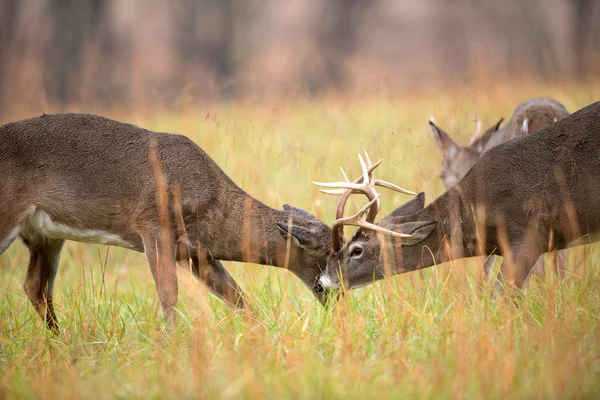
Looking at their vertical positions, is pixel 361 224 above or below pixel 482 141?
below

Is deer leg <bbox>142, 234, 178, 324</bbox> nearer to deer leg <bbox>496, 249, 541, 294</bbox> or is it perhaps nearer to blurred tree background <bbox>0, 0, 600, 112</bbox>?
deer leg <bbox>496, 249, 541, 294</bbox>

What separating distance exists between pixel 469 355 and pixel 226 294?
8.69ft

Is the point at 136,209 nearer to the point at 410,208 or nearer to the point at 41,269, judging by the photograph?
the point at 41,269

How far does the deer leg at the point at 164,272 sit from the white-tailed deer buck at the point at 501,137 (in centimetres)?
256

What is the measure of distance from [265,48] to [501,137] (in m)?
25.5

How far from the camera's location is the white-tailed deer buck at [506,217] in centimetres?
627

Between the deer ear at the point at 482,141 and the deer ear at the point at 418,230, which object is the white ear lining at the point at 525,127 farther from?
the deer ear at the point at 418,230

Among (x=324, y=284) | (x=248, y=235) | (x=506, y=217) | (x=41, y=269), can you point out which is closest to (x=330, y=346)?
(x=324, y=284)

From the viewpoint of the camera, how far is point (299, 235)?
6.57 meters

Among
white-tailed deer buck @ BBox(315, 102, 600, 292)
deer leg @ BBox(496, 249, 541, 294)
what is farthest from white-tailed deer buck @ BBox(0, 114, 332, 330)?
deer leg @ BBox(496, 249, 541, 294)

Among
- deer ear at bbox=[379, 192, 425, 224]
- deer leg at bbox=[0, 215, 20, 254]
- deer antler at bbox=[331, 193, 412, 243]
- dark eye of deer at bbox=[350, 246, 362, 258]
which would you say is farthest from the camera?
deer ear at bbox=[379, 192, 425, 224]

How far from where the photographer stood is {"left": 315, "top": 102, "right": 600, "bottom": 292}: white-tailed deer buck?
627cm

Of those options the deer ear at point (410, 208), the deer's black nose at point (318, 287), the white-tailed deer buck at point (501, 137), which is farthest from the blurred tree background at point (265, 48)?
the deer's black nose at point (318, 287)

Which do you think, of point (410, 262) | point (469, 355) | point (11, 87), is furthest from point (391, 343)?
point (11, 87)
